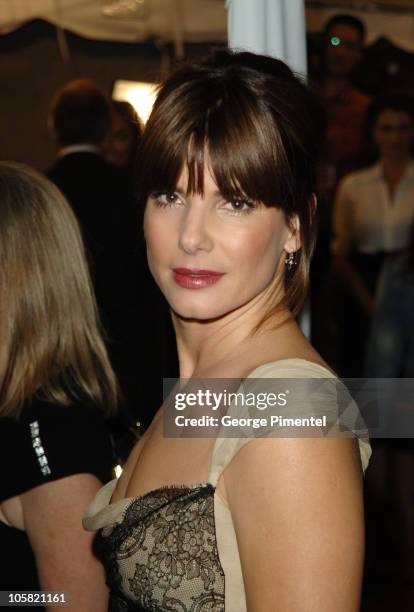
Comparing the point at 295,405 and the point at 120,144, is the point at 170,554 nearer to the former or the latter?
the point at 295,405

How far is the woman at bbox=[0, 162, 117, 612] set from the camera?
1.32 metres

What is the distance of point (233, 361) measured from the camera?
1.13 metres

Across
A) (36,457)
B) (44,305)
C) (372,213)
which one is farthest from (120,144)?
(36,457)

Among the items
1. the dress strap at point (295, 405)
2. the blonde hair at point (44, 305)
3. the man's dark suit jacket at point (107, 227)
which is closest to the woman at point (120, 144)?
the man's dark suit jacket at point (107, 227)

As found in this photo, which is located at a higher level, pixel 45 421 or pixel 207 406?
pixel 207 406

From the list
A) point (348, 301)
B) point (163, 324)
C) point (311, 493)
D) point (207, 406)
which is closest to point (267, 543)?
point (311, 493)

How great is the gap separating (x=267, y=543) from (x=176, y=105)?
Answer: 20.5 inches

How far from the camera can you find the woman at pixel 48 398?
4.33 ft

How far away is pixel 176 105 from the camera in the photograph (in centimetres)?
109

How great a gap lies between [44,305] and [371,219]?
249 cm

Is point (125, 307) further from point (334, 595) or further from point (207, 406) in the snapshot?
point (334, 595)

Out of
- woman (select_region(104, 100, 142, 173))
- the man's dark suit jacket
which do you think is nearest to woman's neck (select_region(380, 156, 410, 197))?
woman (select_region(104, 100, 142, 173))

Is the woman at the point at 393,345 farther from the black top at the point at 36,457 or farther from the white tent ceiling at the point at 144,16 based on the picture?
the black top at the point at 36,457

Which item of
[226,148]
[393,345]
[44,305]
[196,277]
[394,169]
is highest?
[226,148]
